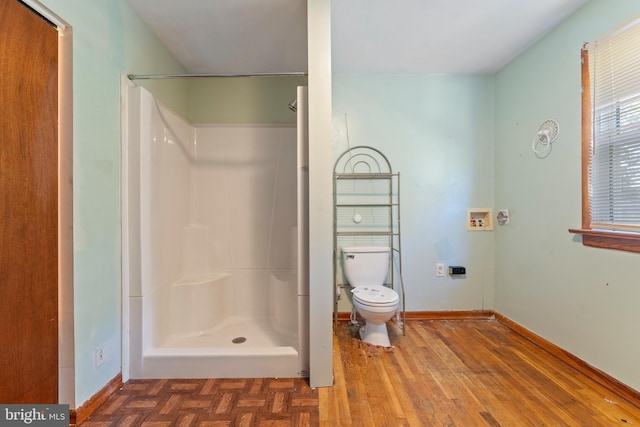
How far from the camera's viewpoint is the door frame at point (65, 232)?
123 cm

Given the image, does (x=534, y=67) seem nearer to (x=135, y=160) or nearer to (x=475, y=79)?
(x=475, y=79)

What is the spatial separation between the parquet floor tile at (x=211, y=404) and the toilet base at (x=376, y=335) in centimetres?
65

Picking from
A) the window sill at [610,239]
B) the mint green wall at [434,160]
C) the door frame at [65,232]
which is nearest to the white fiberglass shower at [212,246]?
the door frame at [65,232]

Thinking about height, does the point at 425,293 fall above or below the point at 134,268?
below

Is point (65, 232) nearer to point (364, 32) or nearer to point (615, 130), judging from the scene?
point (364, 32)

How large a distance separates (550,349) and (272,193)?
2.44m

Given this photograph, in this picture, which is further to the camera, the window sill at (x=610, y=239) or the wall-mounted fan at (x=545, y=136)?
the wall-mounted fan at (x=545, y=136)

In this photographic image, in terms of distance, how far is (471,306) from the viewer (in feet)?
8.09

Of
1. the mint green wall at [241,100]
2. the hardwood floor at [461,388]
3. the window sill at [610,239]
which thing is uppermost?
the mint green wall at [241,100]

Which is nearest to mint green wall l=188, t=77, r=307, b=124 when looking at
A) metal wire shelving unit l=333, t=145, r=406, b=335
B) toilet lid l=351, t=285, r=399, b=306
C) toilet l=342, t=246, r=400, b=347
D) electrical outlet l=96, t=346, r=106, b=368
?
metal wire shelving unit l=333, t=145, r=406, b=335

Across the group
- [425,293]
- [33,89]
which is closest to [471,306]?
[425,293]

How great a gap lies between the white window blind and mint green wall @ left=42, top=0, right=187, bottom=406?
111 inches

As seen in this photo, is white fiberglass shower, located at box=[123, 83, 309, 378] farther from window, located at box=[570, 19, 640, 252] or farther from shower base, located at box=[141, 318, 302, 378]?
window, located at box=[570, 19, 640, 252]

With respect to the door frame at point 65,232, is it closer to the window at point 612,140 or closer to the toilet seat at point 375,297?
the toilet seat at point 375,297
